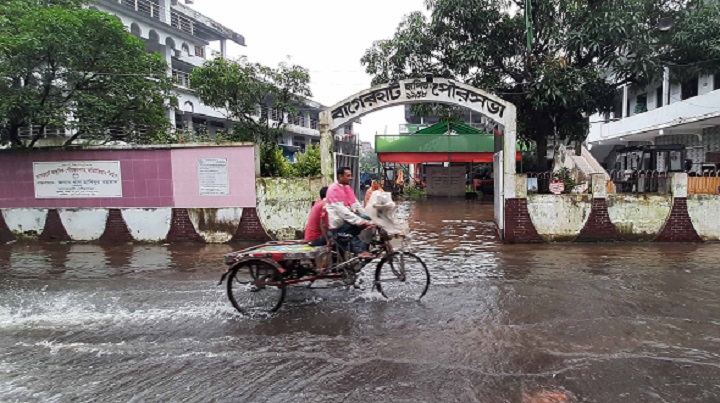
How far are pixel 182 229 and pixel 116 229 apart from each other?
170 centimetres

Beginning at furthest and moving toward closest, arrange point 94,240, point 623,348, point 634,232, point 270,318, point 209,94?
Answer: point 209,94 < point 94,240 < point 634,232 < point 270,318 < point 623,348

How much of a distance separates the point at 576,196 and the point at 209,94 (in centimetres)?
1182

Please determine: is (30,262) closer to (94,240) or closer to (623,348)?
(94,240)

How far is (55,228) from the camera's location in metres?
11.2

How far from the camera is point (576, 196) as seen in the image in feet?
33.3

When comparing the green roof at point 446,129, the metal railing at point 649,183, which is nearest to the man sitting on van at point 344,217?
the metal railing at point 649,183

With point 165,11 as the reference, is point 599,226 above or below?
below

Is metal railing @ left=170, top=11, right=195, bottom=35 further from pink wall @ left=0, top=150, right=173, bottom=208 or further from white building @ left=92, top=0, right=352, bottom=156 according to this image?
pink wall @ left=0, top=150, right=173, bottom=208

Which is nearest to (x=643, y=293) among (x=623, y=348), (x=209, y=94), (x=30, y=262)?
(x=623, y=348)

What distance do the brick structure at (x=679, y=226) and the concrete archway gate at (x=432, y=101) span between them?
140 inches

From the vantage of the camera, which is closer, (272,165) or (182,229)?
(182,229)

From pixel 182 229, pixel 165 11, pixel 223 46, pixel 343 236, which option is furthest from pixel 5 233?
pixel 223 46

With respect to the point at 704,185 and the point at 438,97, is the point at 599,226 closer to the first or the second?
the point at 704,185

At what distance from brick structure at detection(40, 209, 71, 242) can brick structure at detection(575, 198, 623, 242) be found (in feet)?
41.0
